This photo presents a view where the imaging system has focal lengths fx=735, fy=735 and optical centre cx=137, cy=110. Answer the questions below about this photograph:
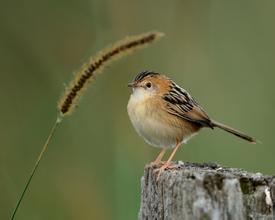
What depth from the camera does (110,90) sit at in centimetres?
566

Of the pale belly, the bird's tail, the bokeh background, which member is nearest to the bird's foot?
the bokeh background

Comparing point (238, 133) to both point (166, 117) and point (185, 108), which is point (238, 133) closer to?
point (185, 108)

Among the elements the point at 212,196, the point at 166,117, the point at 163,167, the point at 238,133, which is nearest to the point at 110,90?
the point at 166,117

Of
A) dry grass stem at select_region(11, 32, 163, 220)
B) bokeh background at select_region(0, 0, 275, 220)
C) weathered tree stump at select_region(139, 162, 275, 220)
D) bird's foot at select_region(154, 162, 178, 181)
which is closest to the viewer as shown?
weathered tree stump at select_region(139, 162, 275, 220)

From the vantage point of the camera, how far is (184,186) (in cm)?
326

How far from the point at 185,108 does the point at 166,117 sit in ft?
0.50

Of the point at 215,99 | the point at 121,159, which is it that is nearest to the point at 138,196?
the point at 121,159

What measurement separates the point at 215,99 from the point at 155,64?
0.58 metres

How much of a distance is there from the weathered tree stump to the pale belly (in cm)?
167

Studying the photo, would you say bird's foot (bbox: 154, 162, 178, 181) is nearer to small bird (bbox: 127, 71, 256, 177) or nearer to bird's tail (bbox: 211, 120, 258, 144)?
small bird (bbox: 127, 71, 256, 177)

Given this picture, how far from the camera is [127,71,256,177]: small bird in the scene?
5.20 metres

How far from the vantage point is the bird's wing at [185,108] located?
17.0 ft

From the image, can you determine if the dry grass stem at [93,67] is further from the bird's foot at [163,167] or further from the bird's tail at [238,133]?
the bird's tail at [238,133]

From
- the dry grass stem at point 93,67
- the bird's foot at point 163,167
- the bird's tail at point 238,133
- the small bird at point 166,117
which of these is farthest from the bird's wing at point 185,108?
the dry grass stem at point 93,67
